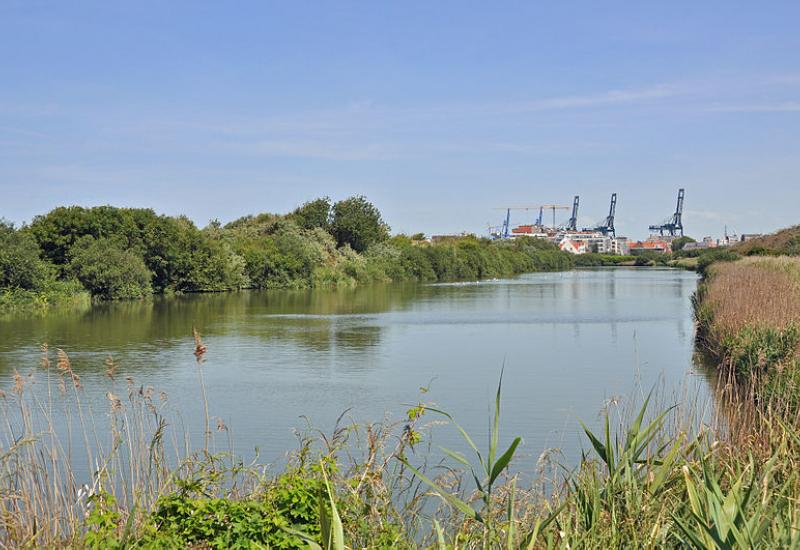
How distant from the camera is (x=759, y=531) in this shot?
3.06 m

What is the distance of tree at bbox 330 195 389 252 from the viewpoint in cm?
5756

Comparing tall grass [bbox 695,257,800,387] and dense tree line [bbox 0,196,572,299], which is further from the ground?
dense tree line [bbox 0,196,572,299]

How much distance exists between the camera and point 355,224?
57.6 metres

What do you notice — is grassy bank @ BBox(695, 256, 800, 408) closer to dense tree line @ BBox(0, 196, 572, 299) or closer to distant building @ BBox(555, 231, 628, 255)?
dense tree line @ BBox(0, 196, 572, 299)

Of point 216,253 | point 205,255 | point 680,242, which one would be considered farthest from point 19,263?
point 680,242

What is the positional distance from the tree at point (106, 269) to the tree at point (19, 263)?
7.37 feet

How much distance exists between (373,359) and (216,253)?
83.1 feet

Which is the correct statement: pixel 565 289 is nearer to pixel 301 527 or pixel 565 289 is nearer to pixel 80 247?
pixel 80 247

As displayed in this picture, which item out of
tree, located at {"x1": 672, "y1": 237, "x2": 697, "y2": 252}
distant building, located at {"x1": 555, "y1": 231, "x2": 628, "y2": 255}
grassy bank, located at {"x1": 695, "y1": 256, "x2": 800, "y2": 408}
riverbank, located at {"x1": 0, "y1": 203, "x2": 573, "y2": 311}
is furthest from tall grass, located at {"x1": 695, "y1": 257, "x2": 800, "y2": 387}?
tree, located at {"x1": 672, "y1": 237, "x2": 697, "y2": 252}

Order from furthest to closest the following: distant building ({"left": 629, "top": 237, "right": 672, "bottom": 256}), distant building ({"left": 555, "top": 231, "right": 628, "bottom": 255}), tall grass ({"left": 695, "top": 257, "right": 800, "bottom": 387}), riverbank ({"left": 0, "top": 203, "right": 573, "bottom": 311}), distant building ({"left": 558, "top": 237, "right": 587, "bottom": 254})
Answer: distant building ({"left": 629, "top": 237, "right": 672, "bottom": 256})
distant building ({"left": 555, "top": 231, "right": 628, "bottom": 255})
distant building ({"left": 558, "top": 237, "right": 587, "bottom": 254})
riverbank ({"left": 0, "top": 203, "right": 573, "bottom": 311})
tall grass ({"left": 695, "top": 257, "right": 800, "bottom": 387})

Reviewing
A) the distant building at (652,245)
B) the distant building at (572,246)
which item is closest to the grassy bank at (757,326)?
the distant building at (572,246)

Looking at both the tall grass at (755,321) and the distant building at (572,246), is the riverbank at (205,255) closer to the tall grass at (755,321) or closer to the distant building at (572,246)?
the tall grass at (755,321)

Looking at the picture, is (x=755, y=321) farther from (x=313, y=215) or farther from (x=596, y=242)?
(x=596, y=242)

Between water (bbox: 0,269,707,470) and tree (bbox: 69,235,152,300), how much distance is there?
7.86 ft
